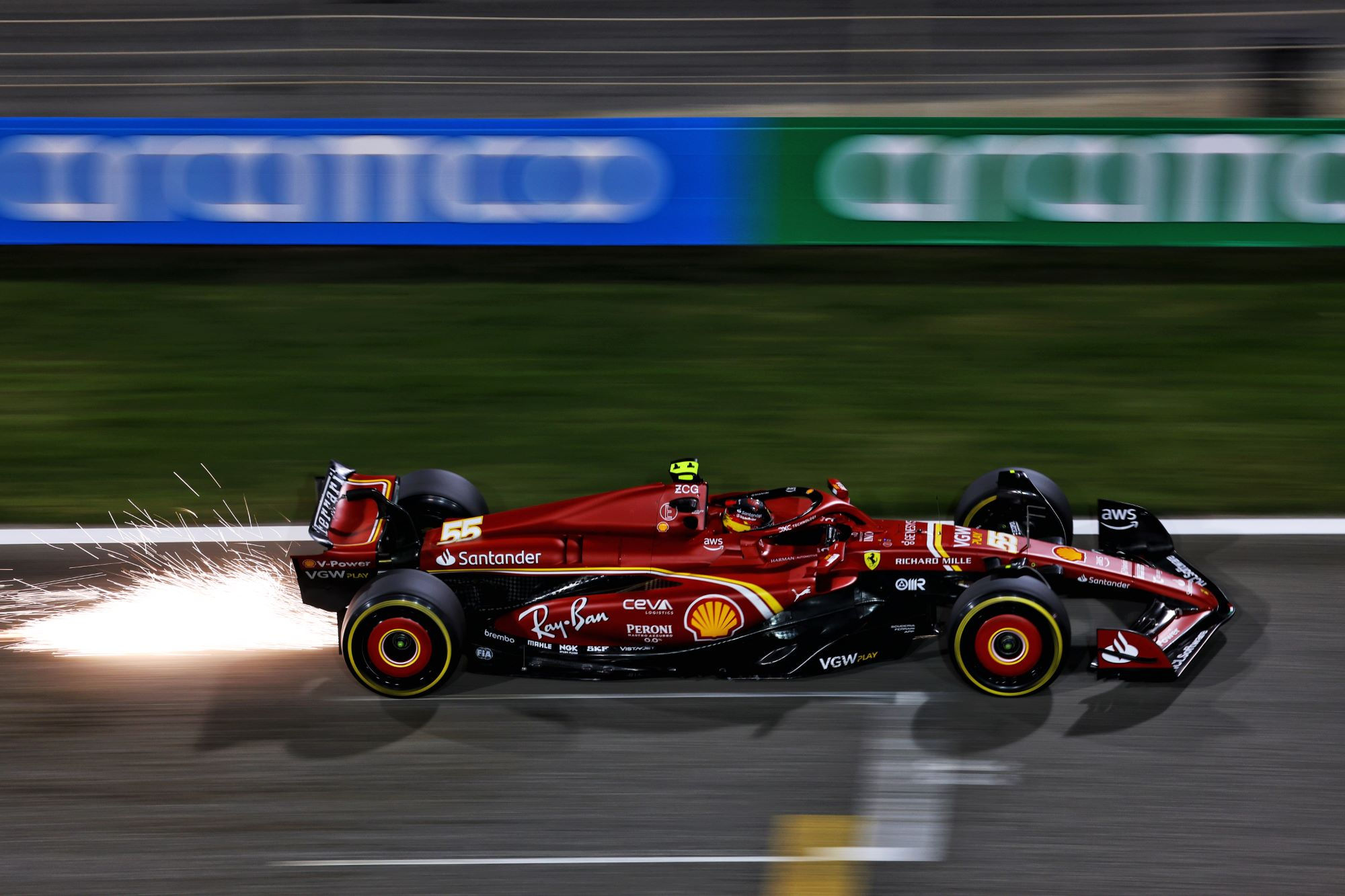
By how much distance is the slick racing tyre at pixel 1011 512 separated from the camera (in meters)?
7.52

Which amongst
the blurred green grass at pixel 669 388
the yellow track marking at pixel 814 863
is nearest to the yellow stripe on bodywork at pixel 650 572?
the yellow track marking at pixel 814 863

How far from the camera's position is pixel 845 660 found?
6.72 metres

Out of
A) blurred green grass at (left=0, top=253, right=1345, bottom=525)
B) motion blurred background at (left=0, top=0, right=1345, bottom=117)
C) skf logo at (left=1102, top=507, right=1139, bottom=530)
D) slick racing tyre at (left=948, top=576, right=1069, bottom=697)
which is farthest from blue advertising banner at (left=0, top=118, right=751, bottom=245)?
slick racing tyre at (left=948, top=576, right=1069, bottom=697)

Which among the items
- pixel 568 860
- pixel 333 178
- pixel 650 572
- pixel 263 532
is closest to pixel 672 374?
pixel 333 178

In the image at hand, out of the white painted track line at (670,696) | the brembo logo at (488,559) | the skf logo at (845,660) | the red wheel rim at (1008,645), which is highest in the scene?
the brembo logo at (488,559)

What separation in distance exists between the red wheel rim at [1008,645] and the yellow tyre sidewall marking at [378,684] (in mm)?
2392

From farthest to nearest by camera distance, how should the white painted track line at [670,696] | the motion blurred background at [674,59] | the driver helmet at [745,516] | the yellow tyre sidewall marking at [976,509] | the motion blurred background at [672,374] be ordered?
the motion blurred background at [674,59] → the yellow tyre sidewall marking at [976,509] → the driver helmet at [745,516] → the white painted track line at [670,696] → the motion blurred background at [672,374]

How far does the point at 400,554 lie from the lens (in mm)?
6965

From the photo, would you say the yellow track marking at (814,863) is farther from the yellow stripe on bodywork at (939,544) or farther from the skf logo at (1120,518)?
the skf logo at (1120,518)

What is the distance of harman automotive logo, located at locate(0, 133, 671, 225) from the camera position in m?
11.7

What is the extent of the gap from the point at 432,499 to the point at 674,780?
7.44 feet

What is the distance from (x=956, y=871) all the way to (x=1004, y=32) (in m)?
14.6

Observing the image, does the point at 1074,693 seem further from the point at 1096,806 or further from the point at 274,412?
the point at 274,412

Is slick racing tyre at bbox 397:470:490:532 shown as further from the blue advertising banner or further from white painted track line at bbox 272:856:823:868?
the blue advertising banner
